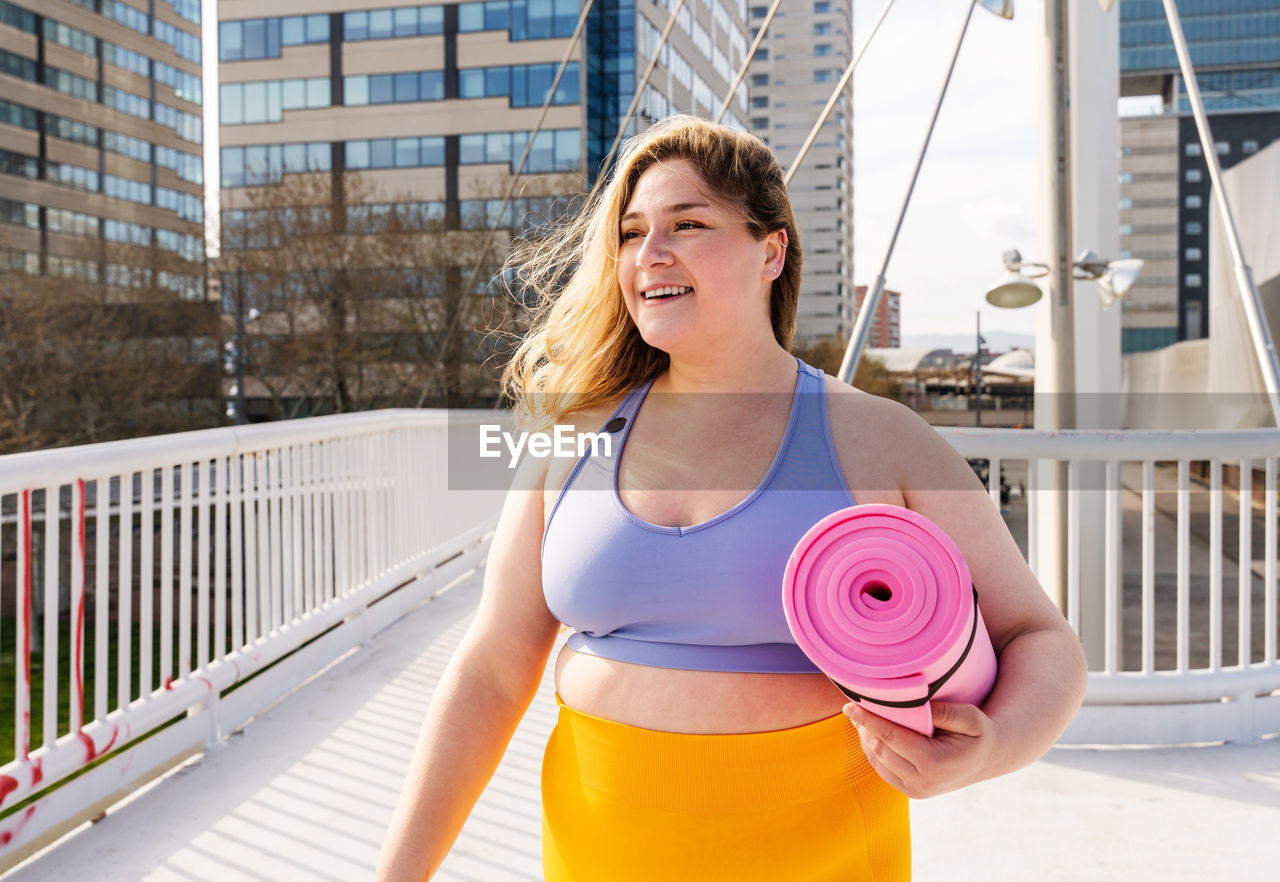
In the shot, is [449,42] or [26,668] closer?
[26,668]

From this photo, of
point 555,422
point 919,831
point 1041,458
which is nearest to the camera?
point 555,422

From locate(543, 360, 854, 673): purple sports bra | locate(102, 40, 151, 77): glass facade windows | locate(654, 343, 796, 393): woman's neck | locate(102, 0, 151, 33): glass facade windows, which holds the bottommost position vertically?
locate(543, 360, 854, 673): purple sports bra

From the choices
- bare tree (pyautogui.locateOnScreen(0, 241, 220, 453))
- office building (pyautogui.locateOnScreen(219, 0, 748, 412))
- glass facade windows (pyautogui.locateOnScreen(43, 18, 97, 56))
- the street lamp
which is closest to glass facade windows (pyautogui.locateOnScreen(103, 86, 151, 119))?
glass facade windows (pyautogui.locateOnScreen(43, 18, 97, 56))

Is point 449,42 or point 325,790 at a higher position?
point 449,42

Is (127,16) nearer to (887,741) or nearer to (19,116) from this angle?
(19,116)

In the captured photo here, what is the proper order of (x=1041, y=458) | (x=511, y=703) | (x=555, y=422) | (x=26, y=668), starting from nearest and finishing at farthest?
(x=511, y=703) → (x=555, y=422) → (x=26, y=668) → (x=1041, y=458)

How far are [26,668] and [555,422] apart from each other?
1620mm

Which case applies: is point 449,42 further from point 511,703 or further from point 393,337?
point 511,703

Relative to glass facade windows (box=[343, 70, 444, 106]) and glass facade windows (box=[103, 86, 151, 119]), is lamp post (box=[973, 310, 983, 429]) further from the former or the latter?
glass facade windows (box=[103, 86, 151, 119])

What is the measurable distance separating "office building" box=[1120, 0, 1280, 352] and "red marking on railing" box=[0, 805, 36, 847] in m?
82.4

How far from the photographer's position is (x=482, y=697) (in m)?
1.27

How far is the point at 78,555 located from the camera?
248cm

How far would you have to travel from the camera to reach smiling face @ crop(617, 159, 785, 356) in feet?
4.01

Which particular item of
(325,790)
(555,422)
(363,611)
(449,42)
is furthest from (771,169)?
(449,42)
